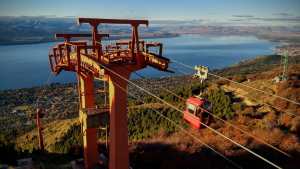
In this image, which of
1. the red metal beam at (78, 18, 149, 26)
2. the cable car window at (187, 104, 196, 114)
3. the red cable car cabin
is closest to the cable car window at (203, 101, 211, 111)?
the red cable car cabin

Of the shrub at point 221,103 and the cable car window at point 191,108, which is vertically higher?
the cable car window at point 191,108

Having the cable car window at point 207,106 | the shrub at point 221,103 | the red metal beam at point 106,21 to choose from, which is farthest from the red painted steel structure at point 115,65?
the shrub at point 221,103

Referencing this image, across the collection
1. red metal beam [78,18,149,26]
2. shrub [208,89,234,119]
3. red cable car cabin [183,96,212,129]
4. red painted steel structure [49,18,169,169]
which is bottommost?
shrub [208,89,234,119]

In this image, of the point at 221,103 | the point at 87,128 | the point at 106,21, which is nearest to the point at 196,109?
Answer: the point at 87,128

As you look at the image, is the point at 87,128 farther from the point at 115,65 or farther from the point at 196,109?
the point at 196,109

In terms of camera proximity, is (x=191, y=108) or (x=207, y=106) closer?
(x=191, y=108)

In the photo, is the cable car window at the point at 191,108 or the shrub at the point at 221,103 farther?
the shrub at the point at 221,103

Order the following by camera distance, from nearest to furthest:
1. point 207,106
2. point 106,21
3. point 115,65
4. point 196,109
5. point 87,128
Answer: point 106,21 → point 115,65 → point 87,128 → point 196,109 → point 207,106

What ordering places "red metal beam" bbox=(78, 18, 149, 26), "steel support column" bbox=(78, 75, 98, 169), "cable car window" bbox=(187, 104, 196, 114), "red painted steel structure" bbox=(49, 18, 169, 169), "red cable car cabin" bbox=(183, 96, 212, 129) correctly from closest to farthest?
"red metal beam" bbox=(78, 18, 149, 26) → "red painted steel structure" bbox=(49, 18, 169, 169) → "steel support column" bbox=(78, 75, 98, 169) → "red cable car cabin" bbox=(183, 96, 212, 129) → "cable car window" bbox=(187, 104, 196, 114)

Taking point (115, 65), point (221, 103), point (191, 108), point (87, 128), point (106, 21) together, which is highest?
point (106, 21)

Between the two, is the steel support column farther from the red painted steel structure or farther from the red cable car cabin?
the red cable car cabin

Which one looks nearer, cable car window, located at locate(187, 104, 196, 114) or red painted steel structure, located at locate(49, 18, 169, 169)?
red painted steel structure, located at locate(49, 18, 169, 169)

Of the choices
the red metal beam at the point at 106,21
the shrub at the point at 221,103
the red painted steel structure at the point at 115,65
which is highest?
the red metal beam at the point at 106,21

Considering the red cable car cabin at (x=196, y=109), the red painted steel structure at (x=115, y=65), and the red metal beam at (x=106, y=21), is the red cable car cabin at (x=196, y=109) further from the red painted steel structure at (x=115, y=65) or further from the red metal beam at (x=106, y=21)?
the red metal beam at (x=106, y=21)
